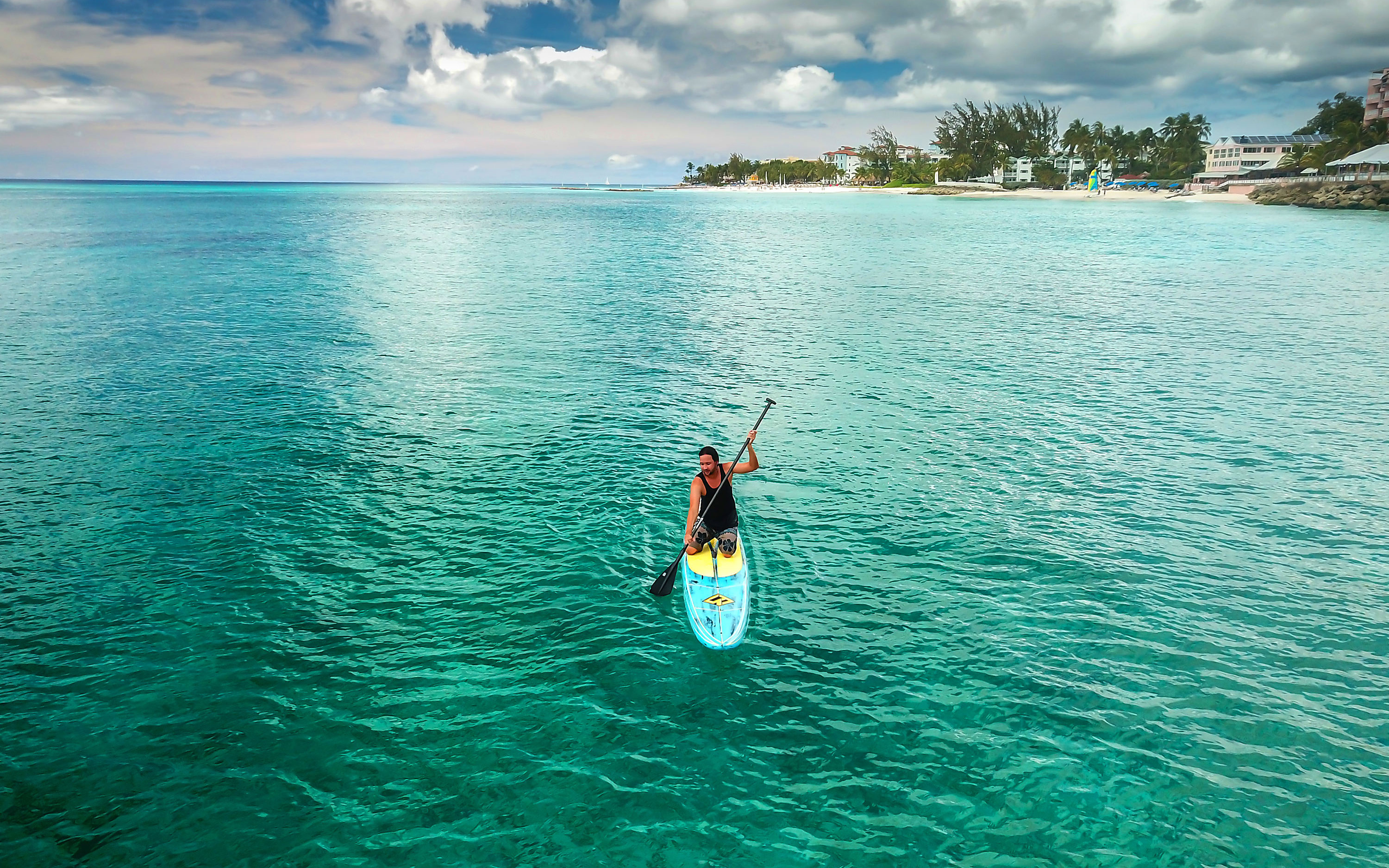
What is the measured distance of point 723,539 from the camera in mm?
17484

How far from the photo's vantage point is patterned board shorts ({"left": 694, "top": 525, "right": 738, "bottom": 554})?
17.5 m

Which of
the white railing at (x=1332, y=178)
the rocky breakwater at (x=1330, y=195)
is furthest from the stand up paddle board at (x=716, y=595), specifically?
the white railing at (x=1332, y=178)

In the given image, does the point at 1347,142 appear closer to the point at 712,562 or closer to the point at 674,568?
the point at 712,562

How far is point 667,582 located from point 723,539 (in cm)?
150

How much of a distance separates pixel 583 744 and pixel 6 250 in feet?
334

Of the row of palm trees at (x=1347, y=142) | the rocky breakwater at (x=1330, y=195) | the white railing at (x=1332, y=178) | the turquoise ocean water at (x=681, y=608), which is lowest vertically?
the turquoise ocean water at (x=681, y=608)

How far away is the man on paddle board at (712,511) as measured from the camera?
17.6 m

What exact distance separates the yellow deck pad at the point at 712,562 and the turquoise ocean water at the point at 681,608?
3.04ft

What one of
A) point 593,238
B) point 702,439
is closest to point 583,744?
point 702,439

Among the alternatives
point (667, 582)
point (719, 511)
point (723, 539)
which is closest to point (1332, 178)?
point (719, 511)

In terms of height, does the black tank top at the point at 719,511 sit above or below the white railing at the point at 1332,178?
below

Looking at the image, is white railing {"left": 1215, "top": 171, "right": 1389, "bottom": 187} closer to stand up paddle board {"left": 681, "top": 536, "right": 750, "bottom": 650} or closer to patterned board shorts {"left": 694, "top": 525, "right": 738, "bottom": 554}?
patterned board shorts {"left": 694, "top": 525, "right": 738, "bottom": 554}

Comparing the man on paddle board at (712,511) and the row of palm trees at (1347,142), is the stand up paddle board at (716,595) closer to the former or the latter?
the man on paddle board at (712,511)

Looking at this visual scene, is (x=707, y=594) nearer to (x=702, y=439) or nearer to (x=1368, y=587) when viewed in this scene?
(x=702, y=439)
